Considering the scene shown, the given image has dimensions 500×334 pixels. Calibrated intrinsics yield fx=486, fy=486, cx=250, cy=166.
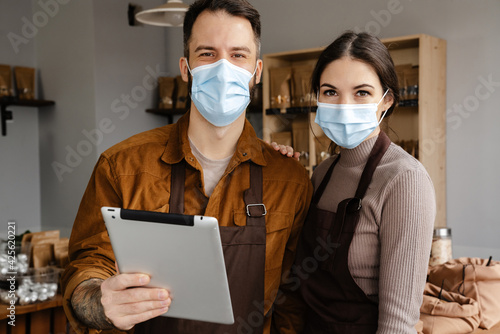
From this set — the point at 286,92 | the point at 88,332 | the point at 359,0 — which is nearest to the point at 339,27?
the point at 359,0

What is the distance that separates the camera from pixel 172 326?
1502mm

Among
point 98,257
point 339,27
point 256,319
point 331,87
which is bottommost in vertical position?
point 256,319

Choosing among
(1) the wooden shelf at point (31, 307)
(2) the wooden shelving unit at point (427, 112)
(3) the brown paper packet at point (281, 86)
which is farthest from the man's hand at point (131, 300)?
(3) the brown paper packet at point (281, 86)

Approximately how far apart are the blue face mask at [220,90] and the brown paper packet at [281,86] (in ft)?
10.1

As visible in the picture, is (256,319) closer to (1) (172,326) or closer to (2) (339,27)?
(1) (172,326)

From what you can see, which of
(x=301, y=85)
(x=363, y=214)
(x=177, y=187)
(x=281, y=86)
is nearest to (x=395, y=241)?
(x=363, y=214)

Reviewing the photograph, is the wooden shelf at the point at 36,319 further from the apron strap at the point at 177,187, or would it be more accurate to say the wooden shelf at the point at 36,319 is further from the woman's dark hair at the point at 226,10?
the woman's dark hair at the point at 226,10

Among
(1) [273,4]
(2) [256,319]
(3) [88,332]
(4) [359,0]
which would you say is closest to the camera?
(3) [88,332]

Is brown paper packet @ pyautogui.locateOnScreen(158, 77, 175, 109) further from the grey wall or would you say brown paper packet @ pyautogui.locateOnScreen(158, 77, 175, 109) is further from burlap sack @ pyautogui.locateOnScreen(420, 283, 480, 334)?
burlap sack @ pyautogui.locateOnScreen(420, 283, 480, 334)

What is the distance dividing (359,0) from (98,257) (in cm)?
401

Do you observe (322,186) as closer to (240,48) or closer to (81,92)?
(240,48)

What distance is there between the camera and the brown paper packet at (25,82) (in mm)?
5238

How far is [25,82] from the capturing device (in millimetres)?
5277

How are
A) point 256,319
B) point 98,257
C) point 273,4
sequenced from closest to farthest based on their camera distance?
point 98,257 → point 256,319 → point 273,4
